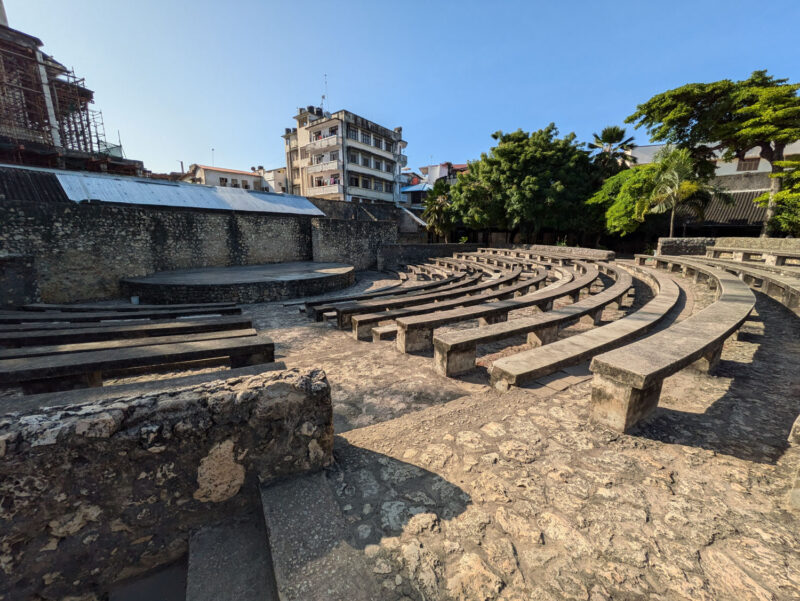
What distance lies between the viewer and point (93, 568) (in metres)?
1.60

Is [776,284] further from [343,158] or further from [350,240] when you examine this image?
[343,158]

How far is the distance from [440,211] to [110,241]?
71.6 ft

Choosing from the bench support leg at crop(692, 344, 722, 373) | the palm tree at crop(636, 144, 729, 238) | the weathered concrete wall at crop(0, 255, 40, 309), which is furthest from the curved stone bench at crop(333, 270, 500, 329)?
the palm tree at crop(636, 144, 729, 238)

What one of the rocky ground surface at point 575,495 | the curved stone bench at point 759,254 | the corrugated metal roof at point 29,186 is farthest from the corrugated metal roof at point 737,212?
the corrugated metal roof at point 29,186

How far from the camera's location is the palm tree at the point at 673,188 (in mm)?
16328

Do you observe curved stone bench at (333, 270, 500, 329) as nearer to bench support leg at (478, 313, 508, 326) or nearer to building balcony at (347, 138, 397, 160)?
bench support leg at (478, 313, 508, 326)

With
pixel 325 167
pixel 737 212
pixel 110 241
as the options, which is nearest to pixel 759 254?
pixel 737 212

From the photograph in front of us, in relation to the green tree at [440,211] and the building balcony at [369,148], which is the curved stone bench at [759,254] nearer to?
the green tree at [440,211]

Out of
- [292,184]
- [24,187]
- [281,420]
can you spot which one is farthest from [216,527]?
[292,184]

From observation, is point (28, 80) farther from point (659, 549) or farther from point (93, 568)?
point (659, 549)

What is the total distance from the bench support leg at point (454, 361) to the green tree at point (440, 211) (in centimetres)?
2363

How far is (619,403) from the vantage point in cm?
259

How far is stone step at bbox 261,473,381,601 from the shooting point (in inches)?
53.6

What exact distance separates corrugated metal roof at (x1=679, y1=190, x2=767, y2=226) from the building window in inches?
155
